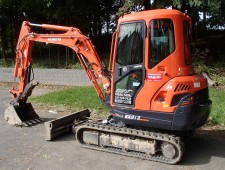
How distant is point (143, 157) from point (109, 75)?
1.82 meters

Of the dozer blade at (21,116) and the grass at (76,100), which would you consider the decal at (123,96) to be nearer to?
the dozer blade at (21,116)

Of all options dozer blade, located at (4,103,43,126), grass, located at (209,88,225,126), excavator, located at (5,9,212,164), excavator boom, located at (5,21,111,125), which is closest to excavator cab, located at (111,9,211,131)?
excavator, located at (5,9,212,164)

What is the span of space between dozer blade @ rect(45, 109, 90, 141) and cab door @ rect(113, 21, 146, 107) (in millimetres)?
1561

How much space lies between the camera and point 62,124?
7.27 meters

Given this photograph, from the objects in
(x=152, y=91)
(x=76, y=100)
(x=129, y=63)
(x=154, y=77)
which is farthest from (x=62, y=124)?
(x=76, y=100)

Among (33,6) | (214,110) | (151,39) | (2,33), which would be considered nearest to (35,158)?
(151,39)

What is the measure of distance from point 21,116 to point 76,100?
2554 mm

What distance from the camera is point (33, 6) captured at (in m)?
17.0

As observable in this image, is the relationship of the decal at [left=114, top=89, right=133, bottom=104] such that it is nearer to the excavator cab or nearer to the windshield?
the excavator cab

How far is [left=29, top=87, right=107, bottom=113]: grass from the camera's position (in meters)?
9.81

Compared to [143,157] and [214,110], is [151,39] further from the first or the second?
[214,110]

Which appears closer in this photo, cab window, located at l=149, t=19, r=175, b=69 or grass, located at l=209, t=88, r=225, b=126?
cab window, located at l=149, t=19, r=175, b=69

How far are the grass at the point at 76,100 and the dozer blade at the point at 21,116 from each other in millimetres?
1684

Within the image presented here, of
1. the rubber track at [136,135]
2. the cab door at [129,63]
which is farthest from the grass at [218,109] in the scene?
the cab door at [129,63]
